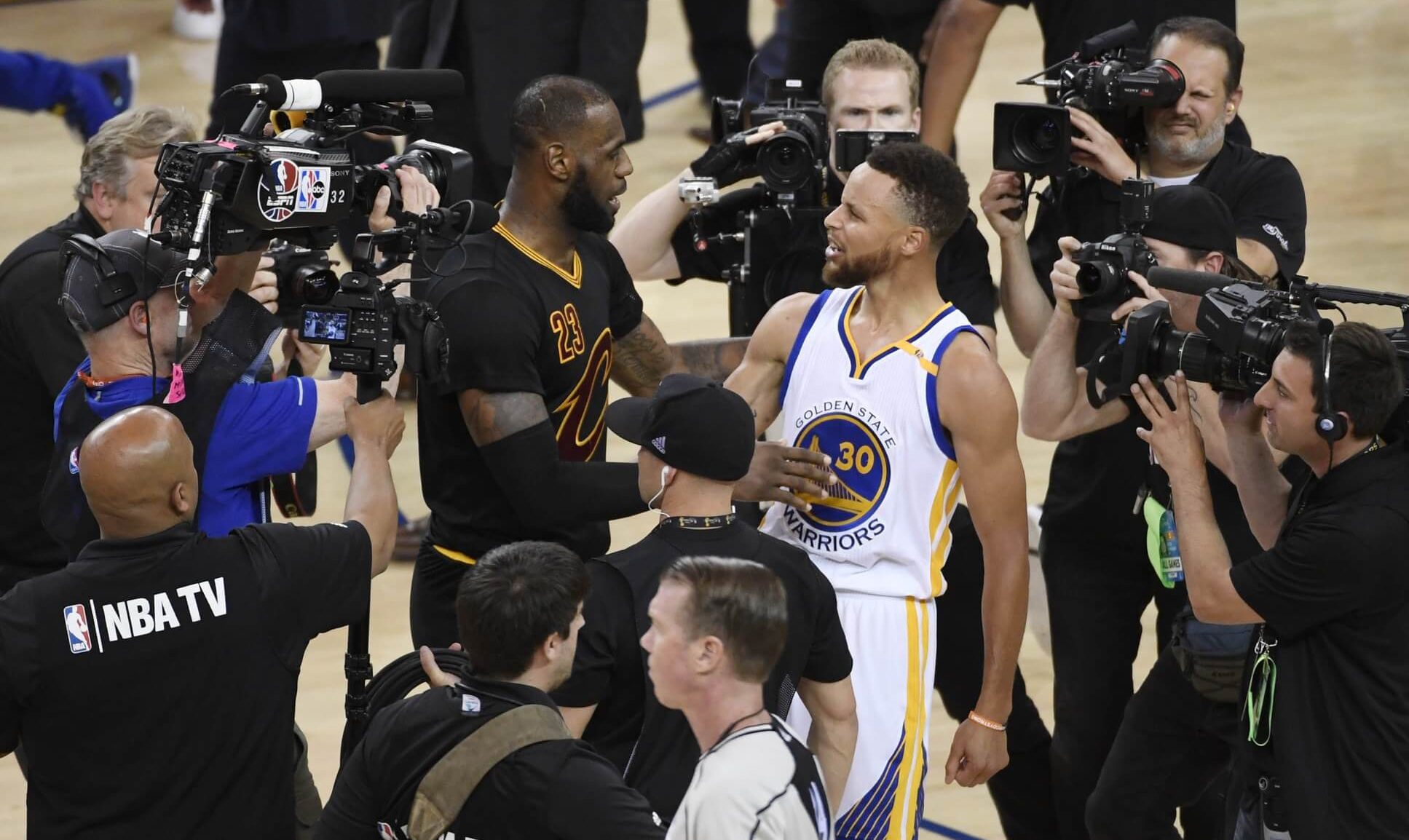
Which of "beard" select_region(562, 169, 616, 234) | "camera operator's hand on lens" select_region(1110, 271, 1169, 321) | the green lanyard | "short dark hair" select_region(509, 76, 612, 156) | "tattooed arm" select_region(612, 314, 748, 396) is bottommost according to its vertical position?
the green lanyard

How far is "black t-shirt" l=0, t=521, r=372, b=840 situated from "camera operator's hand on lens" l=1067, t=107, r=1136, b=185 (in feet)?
7.02

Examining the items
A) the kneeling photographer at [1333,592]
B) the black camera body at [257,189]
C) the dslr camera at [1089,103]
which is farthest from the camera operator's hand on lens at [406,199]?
the kneeling photographer at [1333,592]

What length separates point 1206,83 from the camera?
453 cm

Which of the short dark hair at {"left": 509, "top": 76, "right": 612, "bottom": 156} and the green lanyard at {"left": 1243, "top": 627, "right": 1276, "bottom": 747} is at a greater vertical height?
the short dark hair at {"left": 509, "top": 76, "right": 612, "bottom": 156}

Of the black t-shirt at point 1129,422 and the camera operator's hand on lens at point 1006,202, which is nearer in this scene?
the black t-shirt at point 1129,422

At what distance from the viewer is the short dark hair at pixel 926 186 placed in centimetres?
396

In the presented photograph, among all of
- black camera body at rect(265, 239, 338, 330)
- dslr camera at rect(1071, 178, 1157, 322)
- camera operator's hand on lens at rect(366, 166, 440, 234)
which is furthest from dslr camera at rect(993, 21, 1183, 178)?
black camera body at rect(265, 239, 338, 330)

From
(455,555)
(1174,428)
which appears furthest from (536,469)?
(1174,428)

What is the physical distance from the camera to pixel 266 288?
4.04 meters

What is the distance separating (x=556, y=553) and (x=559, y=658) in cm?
18

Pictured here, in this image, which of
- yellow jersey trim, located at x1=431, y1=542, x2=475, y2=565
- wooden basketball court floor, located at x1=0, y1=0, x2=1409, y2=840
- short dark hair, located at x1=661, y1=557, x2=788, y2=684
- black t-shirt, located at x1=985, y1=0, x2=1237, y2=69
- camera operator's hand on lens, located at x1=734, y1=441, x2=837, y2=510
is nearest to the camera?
short dark hair, located at x1=661, y1=557, x2=788, y2=684

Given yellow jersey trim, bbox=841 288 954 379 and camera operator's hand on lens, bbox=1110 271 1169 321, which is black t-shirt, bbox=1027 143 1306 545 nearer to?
camera operator's hand on lens, bbox=1110 271 1169 321

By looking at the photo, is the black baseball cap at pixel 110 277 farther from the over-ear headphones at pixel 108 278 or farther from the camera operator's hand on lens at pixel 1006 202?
the camera operator's hand on lens at pixel 1006 202

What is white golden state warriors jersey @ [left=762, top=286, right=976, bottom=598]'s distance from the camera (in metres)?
3.85
